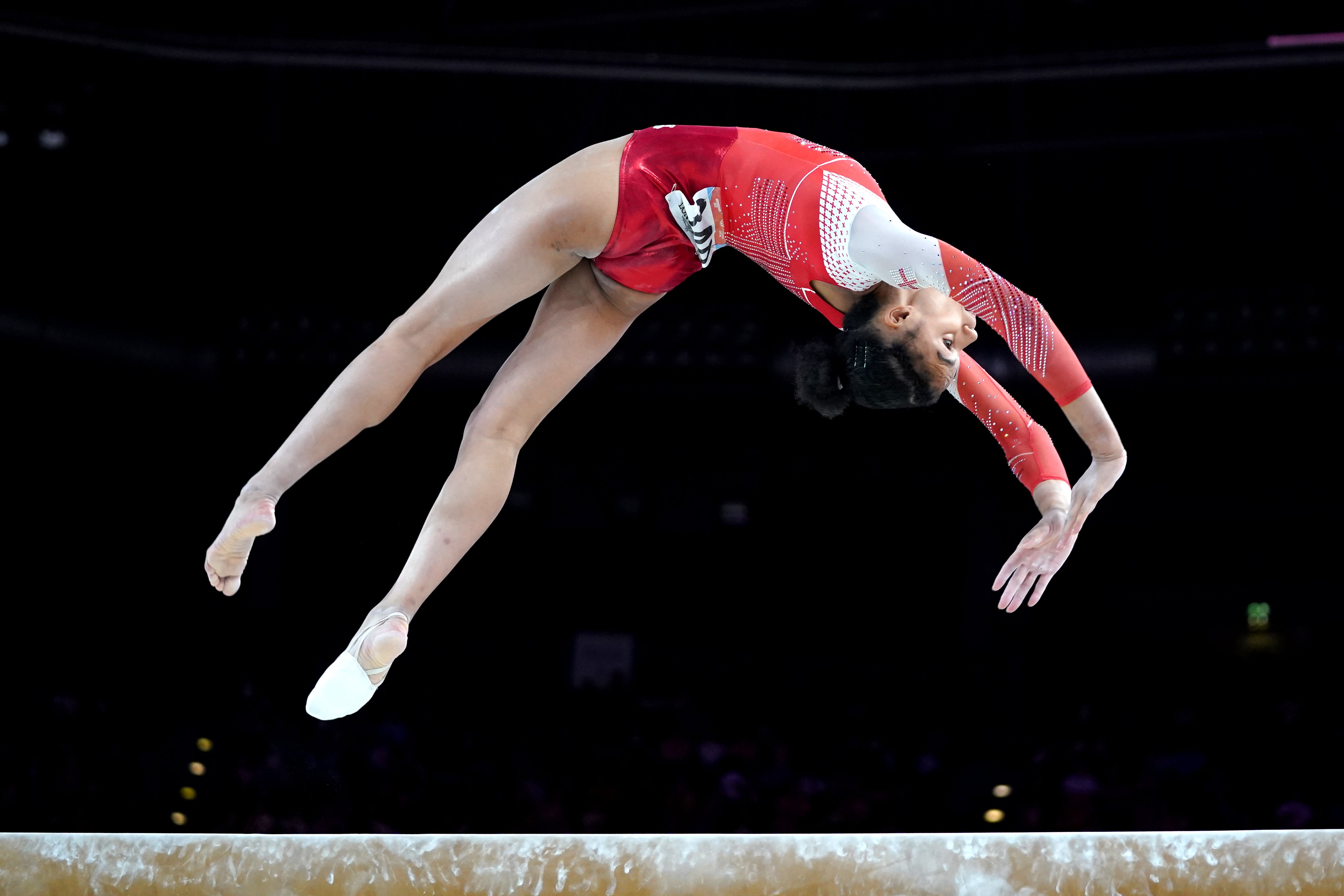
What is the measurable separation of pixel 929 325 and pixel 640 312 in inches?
28.7

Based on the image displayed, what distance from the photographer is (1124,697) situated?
866cm

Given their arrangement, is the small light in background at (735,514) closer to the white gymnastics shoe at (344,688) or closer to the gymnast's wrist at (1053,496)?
the gymnast's wrist at (1053,496)

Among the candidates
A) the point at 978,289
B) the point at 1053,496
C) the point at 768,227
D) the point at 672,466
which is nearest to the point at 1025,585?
the point at 1053,496

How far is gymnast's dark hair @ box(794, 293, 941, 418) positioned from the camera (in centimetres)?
286

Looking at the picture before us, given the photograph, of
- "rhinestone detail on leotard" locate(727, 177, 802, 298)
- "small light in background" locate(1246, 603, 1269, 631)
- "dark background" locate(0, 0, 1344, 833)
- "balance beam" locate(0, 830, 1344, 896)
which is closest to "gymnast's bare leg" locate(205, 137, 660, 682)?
"rhinestone detail on leotard" locate(727, 177, 802, 298)

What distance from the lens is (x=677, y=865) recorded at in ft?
7.64

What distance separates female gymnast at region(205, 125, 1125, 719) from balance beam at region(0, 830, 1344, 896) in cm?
40

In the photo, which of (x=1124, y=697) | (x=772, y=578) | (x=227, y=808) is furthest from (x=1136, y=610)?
(x=227, y=808)

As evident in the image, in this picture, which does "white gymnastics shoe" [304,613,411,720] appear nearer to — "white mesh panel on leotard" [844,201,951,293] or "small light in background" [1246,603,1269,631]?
"white mesh panel on leotard" [844,201,951,293]

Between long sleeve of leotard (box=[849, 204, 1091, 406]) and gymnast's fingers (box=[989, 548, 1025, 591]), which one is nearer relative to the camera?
long sleeve of leotard (box=[849, 204, 1091, 406])

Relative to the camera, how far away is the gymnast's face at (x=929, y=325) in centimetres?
286

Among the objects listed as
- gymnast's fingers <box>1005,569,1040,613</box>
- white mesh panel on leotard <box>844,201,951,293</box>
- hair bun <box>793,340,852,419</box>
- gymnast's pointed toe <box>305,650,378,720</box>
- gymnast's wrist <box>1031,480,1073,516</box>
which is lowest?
gymnast's fingers <box>1005,569,1040,613</box>

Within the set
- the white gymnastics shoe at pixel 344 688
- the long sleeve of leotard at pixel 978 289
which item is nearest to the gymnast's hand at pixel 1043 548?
the long sleeve of leotard at pixel 978 289

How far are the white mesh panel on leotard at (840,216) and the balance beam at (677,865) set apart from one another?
1.27 metres
